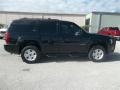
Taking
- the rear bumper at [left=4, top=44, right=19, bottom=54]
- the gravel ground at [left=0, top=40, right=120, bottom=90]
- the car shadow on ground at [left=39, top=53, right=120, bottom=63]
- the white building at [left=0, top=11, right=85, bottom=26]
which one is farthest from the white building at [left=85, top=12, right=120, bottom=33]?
the rear bumper at [left=4, top=44, right=19, bottom=54]

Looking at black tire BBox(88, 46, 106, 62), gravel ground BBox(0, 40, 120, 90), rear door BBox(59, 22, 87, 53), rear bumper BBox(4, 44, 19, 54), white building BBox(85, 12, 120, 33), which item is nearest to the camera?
gravel ground BBox(0, 40, 120, 90)

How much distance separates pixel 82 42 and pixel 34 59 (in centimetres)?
228

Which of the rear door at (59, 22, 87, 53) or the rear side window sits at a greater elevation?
the rear side window

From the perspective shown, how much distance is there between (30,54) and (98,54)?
3107mm

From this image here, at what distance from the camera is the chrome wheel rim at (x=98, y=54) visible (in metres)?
11.6

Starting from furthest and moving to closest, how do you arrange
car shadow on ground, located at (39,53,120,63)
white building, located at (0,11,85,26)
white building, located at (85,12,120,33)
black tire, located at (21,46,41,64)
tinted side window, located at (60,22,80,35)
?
white building, located at (0,11,85,26) < white building, located at (85,12,120,33) < car shadow on ground, located at (39,53,120,63) < tinted side window, located at (60,22,80,35) < black tire, located at (21,46,41,64)

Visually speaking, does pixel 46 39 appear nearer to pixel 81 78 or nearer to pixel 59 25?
pixel 59 25

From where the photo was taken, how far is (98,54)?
11680 millimetres

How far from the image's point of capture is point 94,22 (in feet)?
142

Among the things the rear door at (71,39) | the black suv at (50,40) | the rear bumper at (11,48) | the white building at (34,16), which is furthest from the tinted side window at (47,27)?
the white building at (34,16)

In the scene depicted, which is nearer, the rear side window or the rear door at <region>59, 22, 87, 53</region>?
the rear side window

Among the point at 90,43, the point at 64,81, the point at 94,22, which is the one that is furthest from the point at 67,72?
the point at 94,22

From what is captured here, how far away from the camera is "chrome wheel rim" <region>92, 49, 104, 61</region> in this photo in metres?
11.6

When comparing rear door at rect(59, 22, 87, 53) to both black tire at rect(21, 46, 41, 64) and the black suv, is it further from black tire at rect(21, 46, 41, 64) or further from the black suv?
black tire at rect(21, 46, 41, 64)
